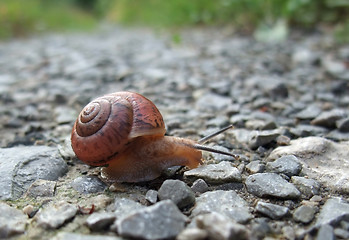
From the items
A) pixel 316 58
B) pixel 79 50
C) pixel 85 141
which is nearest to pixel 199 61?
pixel 316 58

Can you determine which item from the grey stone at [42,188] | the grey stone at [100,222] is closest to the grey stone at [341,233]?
the grey stone at [100,222]

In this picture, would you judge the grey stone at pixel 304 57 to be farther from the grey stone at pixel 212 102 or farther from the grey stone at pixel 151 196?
the grey stone at pixel 151 196

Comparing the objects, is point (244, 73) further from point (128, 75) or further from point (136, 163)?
point (136, 163)

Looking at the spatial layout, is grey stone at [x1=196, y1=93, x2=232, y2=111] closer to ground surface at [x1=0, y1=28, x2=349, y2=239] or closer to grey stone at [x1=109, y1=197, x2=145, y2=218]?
ground surface at [x1=0, y1=28, x2=349, y2=239]

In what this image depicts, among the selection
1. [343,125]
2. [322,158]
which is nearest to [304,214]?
[322,158]

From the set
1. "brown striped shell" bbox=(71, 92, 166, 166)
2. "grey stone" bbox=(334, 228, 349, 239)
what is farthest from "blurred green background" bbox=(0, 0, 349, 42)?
"grey stone" bbox=(334, 228, 349, 239)
